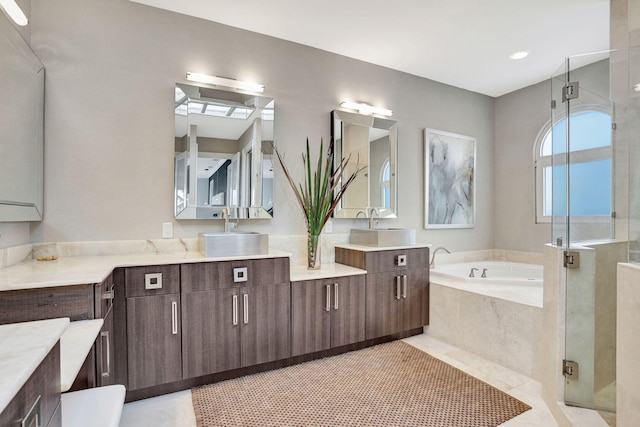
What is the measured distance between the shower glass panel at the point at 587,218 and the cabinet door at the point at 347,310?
4.63ft

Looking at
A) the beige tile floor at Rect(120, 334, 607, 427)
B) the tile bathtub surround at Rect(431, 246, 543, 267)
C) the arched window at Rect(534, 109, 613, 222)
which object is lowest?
the beige tile floor at Rect(120, 334, 607, 427)

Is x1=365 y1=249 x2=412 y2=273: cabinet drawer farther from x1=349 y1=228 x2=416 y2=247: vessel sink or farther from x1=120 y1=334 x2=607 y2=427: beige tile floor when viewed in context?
x1=120 y1=334 x2=607 y2=427: beige tile floor

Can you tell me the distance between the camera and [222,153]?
277 centimetres

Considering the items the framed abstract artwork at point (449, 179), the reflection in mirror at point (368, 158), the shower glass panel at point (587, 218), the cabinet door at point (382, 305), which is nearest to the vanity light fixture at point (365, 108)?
the reflection in mirror at point (368, 158)

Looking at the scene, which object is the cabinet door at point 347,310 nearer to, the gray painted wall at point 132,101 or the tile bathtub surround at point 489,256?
the gray painted wall at point 132,101

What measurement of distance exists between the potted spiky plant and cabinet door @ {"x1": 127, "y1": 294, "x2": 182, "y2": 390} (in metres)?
1.20

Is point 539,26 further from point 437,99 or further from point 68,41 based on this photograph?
point 68,41

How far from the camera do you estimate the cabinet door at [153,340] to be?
204cm

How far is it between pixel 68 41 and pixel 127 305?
187cm

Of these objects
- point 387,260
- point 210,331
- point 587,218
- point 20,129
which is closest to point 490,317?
point 387,260

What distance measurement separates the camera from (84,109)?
A: 2363mm

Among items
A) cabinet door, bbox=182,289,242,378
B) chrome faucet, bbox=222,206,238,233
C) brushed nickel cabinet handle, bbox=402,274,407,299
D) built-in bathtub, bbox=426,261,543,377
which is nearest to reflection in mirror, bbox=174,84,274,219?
chrome faucet, bbox=222,206,238,233

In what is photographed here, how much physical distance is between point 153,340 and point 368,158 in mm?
2488

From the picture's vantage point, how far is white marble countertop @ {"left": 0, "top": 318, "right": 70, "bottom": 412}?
0.55 meters
